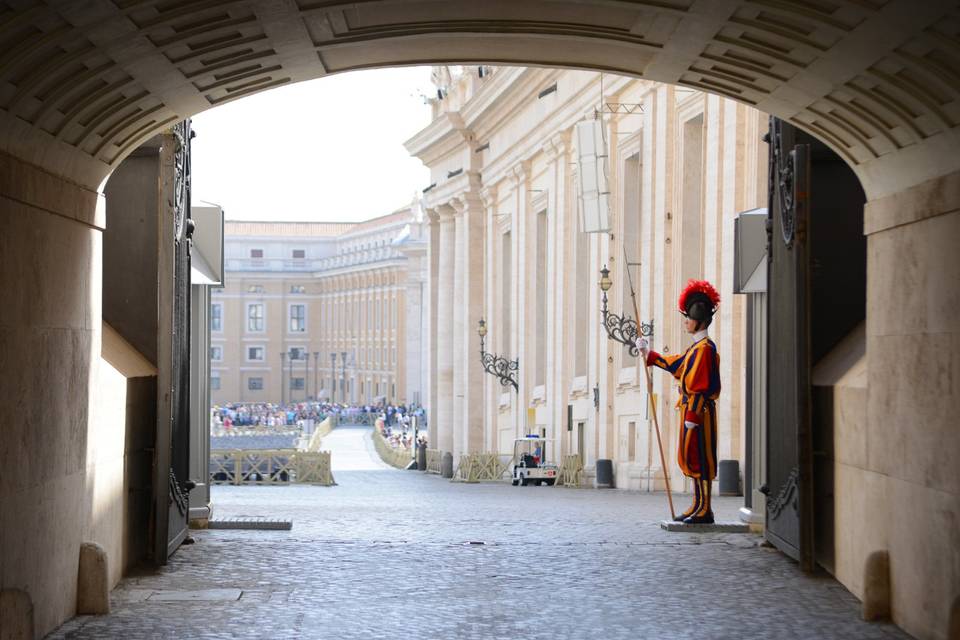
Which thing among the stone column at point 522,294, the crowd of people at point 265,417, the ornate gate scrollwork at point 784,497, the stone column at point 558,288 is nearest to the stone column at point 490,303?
the stone column at point 522,294

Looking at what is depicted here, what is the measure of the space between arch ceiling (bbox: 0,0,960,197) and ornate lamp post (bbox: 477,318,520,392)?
3608 centimetres

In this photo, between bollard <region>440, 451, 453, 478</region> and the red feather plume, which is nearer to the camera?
the red feather plume

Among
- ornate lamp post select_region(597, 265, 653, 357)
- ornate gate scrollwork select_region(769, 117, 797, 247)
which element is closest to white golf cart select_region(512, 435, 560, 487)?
ornate lamp post select_region(597, 265, 653, 357)

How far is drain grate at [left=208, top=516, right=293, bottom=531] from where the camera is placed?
580 inches

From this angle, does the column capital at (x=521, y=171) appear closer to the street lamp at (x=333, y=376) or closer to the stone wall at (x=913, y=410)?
the stone wall at (x=913, y=410)

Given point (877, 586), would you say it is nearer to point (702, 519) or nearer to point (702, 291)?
point (702, 519)

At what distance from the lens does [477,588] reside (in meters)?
10.9

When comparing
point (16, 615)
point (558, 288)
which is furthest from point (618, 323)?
point (16, 615)

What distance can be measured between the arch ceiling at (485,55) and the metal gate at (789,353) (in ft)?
1.89

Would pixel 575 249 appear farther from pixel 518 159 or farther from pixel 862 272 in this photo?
pixel 862 272

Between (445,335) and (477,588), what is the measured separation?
165 feet

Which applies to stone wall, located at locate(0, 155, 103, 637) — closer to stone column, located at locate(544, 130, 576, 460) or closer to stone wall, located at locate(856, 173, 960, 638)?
stone wall, located at locate(856, 173, 960, 638)

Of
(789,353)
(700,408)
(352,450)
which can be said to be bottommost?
(352,450)

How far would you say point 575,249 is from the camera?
3947 centimetres
